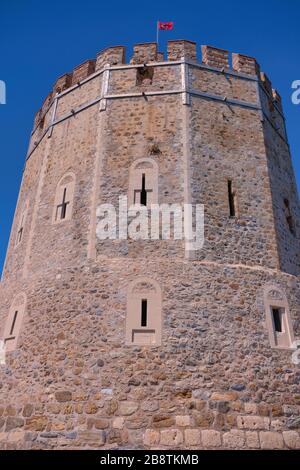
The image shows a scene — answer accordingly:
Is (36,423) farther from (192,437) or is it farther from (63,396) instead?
(192,437)

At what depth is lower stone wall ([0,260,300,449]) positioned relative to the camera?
298 inches

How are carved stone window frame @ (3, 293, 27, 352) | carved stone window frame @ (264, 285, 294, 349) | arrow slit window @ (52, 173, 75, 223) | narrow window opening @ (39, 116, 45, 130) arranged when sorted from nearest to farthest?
carved stone window frame @ (264, 285, 294, 349), carved stone window frame @ (3, 293, 27, 352), arrow slit window @ (52, 173, 75, 223), narrow window opening @ (39, 116, 45, 130)

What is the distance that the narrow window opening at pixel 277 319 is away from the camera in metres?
9.24

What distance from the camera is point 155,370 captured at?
8023 millimetres

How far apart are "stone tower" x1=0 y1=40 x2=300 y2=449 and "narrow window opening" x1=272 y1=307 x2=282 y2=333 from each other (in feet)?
0.13

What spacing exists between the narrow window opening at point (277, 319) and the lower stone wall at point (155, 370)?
14.2 inches

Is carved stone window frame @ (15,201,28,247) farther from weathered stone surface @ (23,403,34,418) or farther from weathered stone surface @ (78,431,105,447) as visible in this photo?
weathered stone surface @ (78,431,105,447)

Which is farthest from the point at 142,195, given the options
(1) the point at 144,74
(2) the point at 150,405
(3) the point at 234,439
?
(3) the point at 234,439

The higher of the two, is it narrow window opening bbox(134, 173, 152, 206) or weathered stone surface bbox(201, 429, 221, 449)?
narrow window opening bbox(134, 173, 152, 206)

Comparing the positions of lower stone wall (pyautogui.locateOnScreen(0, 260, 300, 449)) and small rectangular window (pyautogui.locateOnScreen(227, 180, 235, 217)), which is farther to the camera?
small rectangular window (pyautogui.locateOnScreen(227, 180, 235, 217))

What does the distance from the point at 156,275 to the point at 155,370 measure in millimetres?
2079

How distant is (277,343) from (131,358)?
10.8 ft

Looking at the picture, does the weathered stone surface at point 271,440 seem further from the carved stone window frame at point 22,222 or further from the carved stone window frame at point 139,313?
the carved stone window frame at point 22,222

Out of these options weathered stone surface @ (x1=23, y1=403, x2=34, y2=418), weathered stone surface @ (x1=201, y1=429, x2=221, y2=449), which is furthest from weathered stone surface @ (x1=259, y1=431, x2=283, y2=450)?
weathered stone surface @ (x1=23, y1=403, x2=34, y2=418)
